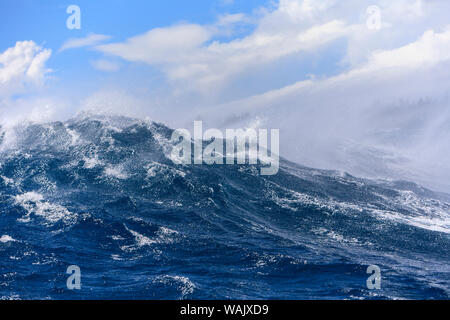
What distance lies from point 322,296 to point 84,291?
1609cm

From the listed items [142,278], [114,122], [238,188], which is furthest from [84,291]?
[114,122]

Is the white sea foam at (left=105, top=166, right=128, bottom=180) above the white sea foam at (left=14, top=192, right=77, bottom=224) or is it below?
above

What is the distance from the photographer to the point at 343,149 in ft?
505

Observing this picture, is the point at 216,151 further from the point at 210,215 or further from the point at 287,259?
the point at 287,259

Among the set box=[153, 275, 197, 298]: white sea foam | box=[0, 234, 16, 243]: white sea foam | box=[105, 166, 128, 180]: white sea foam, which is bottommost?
box=[153, 275, 197, 298]: white sea foam

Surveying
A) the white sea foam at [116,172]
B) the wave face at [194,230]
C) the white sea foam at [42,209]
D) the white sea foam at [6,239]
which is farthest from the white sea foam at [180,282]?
the white sea foam at [116,172]

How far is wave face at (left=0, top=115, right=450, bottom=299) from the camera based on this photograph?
24.4 metres

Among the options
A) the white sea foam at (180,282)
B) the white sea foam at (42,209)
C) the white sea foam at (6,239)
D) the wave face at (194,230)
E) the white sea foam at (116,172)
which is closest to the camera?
the white sea foam at (180,282)

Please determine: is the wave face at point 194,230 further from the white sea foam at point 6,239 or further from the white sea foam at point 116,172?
the white sea foam at point 116,172

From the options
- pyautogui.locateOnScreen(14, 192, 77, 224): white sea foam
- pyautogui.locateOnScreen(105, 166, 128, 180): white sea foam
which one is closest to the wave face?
pyautogui.locateOnScreen(14, 192, 77, 224): white sea foam

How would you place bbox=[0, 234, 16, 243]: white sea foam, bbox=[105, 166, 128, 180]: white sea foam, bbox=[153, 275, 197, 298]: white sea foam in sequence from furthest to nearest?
1. bbox=[105, 166, 128, 180]: white sea foam
2. bbox=[0, 234, 16, 243]: white sea foam
3. bbox=[153, 275, 197, 298]: white sea foam

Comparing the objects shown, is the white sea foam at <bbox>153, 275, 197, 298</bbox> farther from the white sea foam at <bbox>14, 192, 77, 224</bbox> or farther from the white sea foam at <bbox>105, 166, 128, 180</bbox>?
the white sea foam at <bbox>105, 166, 128, 180</bbox>

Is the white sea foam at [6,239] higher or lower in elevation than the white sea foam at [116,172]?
lower

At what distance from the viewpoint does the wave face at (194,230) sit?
24.4 metres
